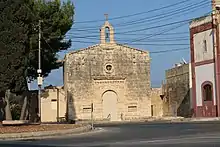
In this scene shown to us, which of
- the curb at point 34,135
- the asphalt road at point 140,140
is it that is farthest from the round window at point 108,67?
the asphalt road at point 140,140

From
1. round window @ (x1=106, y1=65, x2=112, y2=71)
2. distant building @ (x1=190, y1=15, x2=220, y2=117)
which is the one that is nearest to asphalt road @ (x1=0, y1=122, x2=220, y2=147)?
distant building @ (x1=190, y1=15, x2=220, y2=117)

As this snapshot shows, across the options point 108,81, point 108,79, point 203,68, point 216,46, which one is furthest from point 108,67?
point 216,46

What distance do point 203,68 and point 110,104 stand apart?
47.3 feet

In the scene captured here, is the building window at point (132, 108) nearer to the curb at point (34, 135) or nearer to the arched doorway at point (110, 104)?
the arched doorway at point (110, 104)

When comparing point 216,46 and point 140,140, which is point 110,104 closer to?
point 216,46

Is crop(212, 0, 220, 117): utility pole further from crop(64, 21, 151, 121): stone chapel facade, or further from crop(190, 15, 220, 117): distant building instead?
crop(64, 21, 151, 121): stone chapel facade

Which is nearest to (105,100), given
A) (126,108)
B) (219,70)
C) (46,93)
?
(126,108)

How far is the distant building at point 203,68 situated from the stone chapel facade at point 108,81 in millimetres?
11060

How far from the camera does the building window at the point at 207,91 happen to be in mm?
46103

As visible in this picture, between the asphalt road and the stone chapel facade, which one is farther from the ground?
the stone chapel facade

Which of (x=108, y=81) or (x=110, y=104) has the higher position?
(x=108, y=81)

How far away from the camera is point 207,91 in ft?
153

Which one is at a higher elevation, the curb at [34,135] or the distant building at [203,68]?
the distant building at [203,68]

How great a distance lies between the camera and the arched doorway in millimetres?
57312
